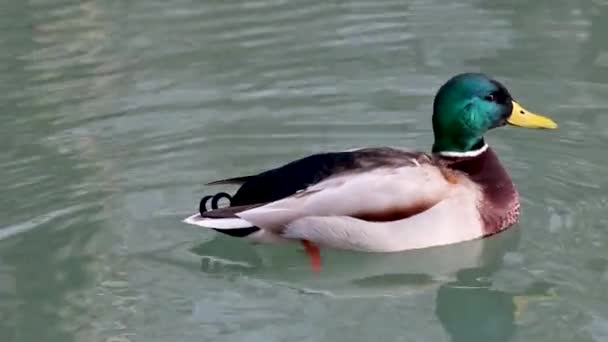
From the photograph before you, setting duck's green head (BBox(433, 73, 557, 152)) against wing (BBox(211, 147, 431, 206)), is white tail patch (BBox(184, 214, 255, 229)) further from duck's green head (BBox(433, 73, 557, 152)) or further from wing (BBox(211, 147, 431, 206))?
duck's green head (BBox(433, 73, 557, 152))

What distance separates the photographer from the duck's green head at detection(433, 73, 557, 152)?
23.7ft

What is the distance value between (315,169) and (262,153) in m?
1.30

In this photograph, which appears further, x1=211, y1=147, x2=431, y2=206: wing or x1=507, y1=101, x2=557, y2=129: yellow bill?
x1=507, y1=101, x2=557, y2=129: yellow bill

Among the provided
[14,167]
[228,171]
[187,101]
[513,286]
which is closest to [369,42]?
[187,101]

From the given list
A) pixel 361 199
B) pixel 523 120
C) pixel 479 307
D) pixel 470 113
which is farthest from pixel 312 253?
pixel 523 120

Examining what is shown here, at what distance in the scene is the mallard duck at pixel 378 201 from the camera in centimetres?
696

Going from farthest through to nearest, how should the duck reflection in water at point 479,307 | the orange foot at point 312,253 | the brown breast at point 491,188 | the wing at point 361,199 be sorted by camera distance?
the brown breast at point 491,188 < the orange foot at point 312,253 < the wing at point 361,199 < the duck reflection in water at point 479,307

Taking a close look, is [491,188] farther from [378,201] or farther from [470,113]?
[378,201]

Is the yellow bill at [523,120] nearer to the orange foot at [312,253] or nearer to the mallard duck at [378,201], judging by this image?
the mallard duck at [378,201]

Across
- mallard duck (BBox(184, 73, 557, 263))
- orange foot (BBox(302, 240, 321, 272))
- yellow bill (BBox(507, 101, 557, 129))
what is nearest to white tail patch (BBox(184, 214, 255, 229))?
mallard duck (BBox(184, 73, 557, 263))

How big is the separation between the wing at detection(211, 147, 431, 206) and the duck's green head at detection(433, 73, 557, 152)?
23cm

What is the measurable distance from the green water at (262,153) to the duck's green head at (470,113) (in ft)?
1.65

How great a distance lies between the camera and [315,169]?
23.1 ft

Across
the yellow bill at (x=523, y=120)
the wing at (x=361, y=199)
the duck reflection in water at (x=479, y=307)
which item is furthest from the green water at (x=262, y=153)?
the yellow bill at (x=523, y=120)
